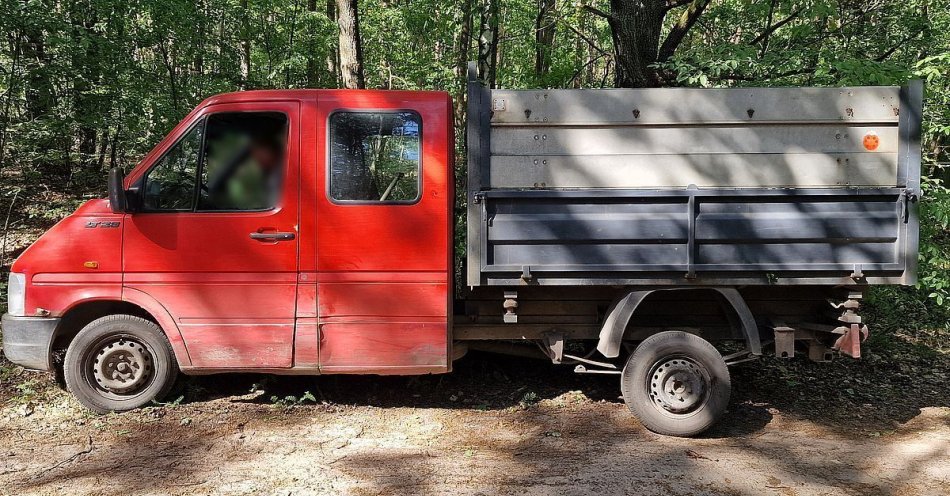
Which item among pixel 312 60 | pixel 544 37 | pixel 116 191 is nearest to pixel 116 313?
pixel 116 191

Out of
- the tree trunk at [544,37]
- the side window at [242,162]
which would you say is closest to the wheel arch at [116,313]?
the side window at [242,162]

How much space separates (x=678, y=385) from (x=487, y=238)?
1.76m

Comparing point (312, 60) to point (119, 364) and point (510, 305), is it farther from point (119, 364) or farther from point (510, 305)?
point (510, 305)

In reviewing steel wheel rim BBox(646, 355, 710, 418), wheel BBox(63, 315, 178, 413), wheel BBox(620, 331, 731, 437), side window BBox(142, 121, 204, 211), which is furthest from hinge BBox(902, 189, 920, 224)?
wheel BBox(63, 315, 178, 413)

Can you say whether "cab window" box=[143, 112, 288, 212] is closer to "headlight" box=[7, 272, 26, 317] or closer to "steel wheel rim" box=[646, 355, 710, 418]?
"headlight" box=[7, 272, 26, 317]

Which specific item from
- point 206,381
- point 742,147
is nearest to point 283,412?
point 206,381

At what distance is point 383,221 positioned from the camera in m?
4.57

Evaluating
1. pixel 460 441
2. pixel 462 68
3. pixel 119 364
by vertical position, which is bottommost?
pixel 460 441

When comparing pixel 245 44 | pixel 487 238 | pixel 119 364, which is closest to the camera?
pixel 487 238

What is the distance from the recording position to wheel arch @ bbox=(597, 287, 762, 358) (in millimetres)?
4582

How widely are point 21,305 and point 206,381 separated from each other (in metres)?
1.48

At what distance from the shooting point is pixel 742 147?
442 cm

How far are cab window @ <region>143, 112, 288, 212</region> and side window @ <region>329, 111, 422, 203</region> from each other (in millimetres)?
403

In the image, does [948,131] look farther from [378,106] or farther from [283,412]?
[283,412]
